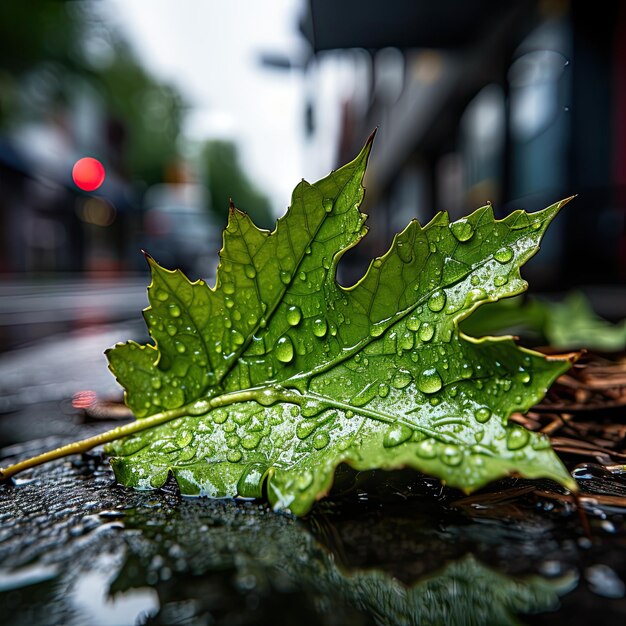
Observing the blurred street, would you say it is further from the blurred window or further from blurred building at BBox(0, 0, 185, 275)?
blurred building at BBox(0, 0, 185, 275)

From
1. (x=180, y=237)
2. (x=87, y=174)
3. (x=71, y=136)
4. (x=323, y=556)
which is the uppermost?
(x=71, y=136)

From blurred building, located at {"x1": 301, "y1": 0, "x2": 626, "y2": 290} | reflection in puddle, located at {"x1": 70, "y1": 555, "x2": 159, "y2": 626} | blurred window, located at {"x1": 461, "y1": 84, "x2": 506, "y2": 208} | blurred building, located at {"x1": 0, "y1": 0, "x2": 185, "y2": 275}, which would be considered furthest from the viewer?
blurred building, located at {"x1": 0, "y1": 0, "x2": 185, "y2": 275}

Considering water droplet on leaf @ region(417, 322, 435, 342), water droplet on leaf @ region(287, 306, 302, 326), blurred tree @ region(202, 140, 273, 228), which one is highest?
blurred tree @ region(202, 140, 273, 228)

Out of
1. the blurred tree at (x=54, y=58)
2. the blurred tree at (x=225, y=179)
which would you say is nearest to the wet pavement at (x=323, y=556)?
the blurred tree at (x=54, y=58)

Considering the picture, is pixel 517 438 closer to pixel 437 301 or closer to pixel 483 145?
pixel 437 301

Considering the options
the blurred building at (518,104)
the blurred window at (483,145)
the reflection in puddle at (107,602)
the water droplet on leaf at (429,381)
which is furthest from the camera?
the blurred window at (483,145)

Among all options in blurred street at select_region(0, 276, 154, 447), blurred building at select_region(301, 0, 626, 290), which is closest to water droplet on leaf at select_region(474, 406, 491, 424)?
blurred street at select_region(0, 276, 154, 447)

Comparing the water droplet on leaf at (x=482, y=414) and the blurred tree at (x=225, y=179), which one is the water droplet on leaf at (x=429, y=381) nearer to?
the water droplet on leaf at (x=482, y=414)

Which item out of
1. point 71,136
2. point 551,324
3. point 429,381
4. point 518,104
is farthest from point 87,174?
point 429,381
